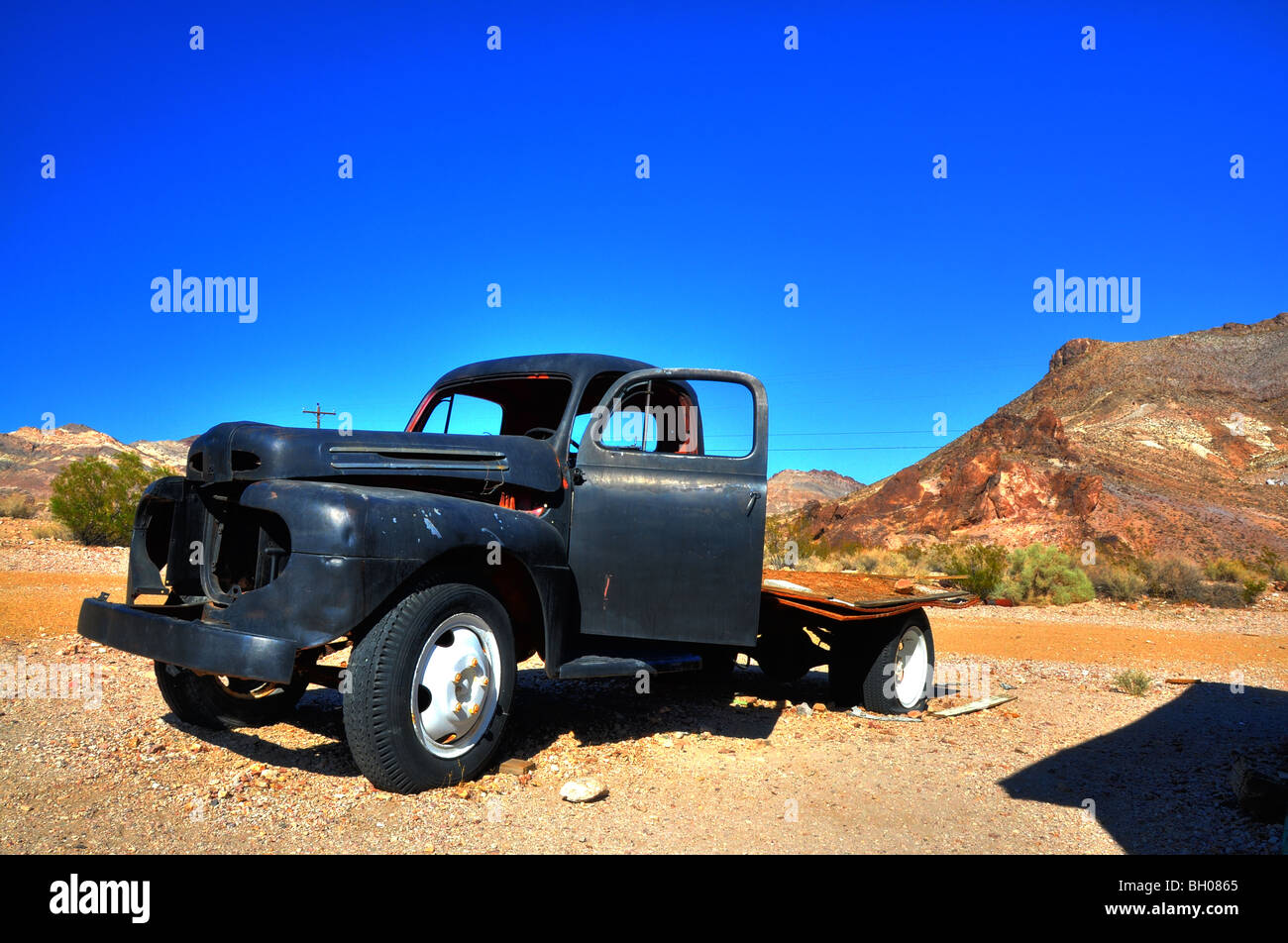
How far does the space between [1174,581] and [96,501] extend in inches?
1004

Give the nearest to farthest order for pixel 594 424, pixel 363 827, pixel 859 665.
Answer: pixel 363 827
pixel 594 424
pixel 859 665

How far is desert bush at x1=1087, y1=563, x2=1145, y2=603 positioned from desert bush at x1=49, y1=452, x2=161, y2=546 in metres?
22.9

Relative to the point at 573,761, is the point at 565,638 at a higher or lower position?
higher

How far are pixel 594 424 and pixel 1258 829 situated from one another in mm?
3844

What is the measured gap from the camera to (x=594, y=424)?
5.12 metres

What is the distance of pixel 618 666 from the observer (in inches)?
188

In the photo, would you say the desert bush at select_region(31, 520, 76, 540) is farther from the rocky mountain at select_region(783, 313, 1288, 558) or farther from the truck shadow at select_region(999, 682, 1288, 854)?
the rocky mountain at select_region(783, 313, 1288, 558)

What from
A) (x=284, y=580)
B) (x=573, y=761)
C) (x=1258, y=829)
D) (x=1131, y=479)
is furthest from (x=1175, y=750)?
(x=1131, y=479)

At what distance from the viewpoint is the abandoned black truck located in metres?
3.74

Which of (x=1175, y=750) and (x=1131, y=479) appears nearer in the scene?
(x=1175, y=750)

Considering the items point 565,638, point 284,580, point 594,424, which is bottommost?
point 565,638

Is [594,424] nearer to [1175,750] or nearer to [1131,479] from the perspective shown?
[1175,750]

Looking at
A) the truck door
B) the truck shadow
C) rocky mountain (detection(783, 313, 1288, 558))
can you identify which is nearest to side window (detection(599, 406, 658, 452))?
the truck door

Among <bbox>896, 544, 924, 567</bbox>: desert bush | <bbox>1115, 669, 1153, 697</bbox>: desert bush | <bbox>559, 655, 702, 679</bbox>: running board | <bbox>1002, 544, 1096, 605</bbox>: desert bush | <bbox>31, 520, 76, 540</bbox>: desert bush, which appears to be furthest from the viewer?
<bbox>896, 544, 924, 567</bbox>: desert bush
